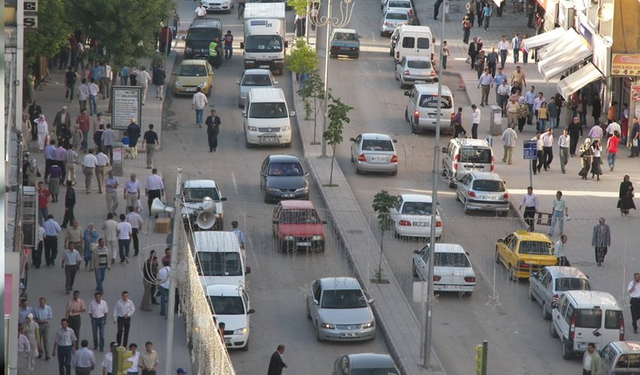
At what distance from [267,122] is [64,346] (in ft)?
70.1

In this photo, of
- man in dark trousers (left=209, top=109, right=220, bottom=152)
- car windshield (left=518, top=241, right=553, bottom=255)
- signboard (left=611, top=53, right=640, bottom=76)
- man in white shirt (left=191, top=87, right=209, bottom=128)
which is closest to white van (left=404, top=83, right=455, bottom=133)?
signboard (left=611, top=53, right=640, bottom=76)

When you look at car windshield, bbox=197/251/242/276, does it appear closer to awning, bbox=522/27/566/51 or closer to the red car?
the red car

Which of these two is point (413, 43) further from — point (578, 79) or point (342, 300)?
point (342, 300)

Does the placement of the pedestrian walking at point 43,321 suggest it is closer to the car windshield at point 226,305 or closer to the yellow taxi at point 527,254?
the car windshield at point 226,305

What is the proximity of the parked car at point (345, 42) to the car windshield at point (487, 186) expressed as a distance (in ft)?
73.0

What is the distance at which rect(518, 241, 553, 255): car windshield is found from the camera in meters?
31.8

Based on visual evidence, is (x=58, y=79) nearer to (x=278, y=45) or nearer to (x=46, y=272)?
(x=278, y=45)

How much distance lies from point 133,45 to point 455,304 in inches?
797

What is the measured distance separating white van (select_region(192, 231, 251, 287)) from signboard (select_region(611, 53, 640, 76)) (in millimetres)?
19483

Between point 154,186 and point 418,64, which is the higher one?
point 418,64

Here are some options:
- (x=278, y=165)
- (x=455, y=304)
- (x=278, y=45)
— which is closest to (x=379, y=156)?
(x=278, y=165)

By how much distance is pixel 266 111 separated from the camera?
4481 centimetres

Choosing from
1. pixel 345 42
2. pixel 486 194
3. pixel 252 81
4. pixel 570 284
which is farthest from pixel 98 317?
pixel 345 42

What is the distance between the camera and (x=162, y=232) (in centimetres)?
3425
